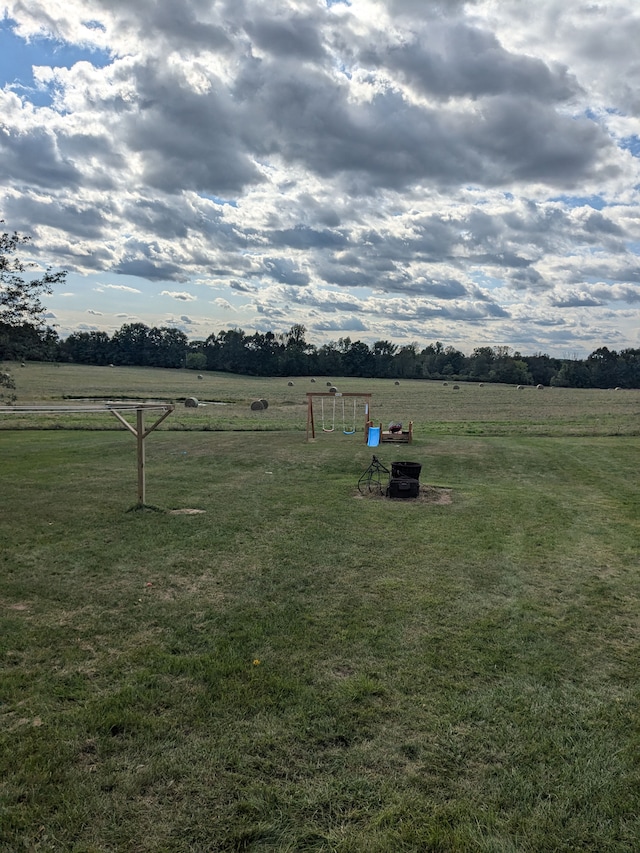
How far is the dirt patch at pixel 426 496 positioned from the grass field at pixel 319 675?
200 mm

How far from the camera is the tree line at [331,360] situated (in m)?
93.3

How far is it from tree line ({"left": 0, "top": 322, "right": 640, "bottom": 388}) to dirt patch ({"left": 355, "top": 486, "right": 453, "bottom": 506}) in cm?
8013

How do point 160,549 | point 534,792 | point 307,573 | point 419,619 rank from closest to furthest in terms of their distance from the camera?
point 534,792, point 419,619, point 307,573, point 160,549

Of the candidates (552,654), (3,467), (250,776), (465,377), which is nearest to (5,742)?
(250,776)

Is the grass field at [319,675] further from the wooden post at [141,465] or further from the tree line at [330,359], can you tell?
the tree line at [330,359]

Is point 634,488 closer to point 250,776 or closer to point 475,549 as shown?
point 475,549

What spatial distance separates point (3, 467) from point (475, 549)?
474 inches

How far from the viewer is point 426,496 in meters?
Answer: 11.3

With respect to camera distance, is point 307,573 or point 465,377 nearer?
point 307,573

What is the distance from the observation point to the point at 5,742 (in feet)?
11.7

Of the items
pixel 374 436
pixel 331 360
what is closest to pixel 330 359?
pixel 331 360

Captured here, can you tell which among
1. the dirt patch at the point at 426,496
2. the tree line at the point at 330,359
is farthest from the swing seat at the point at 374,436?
the tree line at the point at 330,359

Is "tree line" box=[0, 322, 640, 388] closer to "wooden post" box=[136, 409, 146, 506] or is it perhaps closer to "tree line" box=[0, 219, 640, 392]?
"tree line" box=[0, 219, 640, 392]

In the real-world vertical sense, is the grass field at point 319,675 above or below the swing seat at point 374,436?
below
